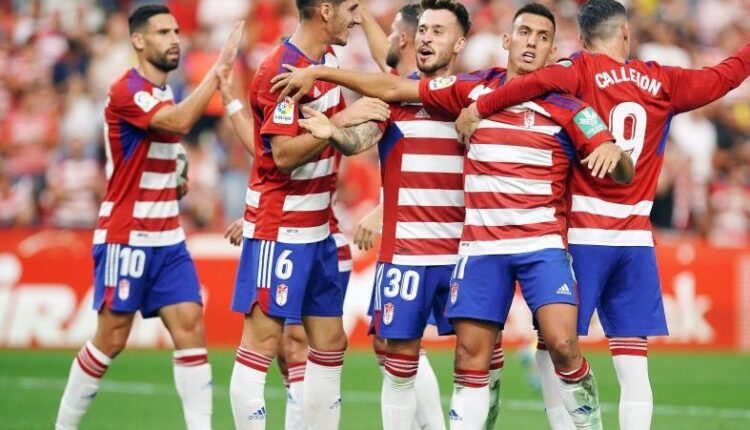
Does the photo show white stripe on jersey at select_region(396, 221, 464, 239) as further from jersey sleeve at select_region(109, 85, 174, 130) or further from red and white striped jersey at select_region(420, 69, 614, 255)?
jersey sleeve at select_region(109, 85, 174, 130)

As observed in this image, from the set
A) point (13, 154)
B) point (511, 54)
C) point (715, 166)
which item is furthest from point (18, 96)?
point (511, 54)

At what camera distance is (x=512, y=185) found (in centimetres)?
770

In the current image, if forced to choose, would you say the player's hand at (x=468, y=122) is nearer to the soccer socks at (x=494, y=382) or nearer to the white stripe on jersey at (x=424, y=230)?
the white stripe on jersey at (x=424, y=230)

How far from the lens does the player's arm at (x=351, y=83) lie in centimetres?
784

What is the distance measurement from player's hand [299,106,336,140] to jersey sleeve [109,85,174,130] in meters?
1.94

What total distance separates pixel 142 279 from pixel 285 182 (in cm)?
174

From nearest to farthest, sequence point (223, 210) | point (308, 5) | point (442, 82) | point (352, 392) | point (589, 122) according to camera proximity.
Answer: point (589, 122) < point (442, 82) < point (308, 5) < point (352, 392) < point (223, 210)

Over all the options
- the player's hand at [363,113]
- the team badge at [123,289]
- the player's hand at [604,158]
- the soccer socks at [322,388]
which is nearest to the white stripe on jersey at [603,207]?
the player's hand at [604,158]

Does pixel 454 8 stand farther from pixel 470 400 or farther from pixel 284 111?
pixel 470 400

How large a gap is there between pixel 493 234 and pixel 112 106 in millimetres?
3265

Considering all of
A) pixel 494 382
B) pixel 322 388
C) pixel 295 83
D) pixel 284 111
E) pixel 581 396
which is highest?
pixel 295 83

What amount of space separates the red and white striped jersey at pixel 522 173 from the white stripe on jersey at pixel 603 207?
0.25 m

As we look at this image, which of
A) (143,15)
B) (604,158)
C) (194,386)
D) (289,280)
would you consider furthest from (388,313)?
(143,15)

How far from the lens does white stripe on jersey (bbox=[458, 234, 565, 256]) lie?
7645 mm
